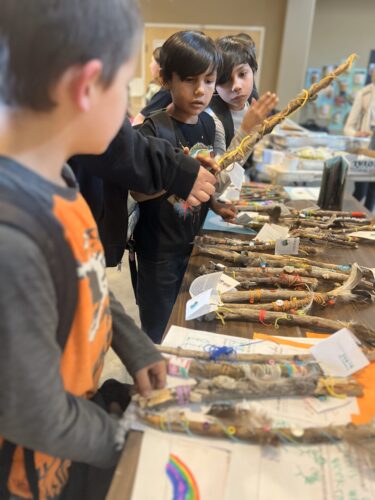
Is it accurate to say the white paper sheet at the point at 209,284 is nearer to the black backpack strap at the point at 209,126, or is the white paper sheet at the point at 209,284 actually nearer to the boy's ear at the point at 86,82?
the black backpack strap at the point at 209,126

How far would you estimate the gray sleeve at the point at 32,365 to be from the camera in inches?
15.2

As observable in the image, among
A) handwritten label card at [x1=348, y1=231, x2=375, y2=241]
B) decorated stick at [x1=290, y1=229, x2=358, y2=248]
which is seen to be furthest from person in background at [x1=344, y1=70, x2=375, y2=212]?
decorated stick at [x1=290, y1=229, x2=358, y2=248]

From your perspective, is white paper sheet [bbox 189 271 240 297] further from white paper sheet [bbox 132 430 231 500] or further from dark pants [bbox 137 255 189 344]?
white paper sheet [bbox 132 430 231 500]

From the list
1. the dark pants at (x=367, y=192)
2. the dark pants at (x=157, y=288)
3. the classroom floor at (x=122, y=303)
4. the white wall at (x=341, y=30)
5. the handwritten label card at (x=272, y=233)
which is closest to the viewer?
the dark pants at (x=157, y=288)

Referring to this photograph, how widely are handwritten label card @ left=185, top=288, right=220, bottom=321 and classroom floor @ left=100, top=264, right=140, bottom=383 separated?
934mm

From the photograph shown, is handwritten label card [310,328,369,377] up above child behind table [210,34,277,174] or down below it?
below

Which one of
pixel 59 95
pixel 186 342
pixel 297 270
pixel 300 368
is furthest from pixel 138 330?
pixel 297 270

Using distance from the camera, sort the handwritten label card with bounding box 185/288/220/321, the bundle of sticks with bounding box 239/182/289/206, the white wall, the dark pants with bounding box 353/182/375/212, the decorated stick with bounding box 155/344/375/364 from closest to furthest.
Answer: the decorated stick with bounding box 155/344/375/364
the handwritten label card with bounding box 185/288/220/321
the bundle of sticks with bounding box 239/182/289/206
the dark pants with bounding box 353/182/375/212
the white wall

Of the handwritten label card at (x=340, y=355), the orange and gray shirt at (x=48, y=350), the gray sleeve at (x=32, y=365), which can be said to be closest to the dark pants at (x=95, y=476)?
the orange and gray shirt at (x=48, y=350)

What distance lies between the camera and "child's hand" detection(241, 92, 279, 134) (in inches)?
40.9

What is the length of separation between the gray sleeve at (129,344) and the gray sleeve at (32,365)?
0.17 meters

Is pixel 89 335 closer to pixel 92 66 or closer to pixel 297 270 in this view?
pixel 92 66

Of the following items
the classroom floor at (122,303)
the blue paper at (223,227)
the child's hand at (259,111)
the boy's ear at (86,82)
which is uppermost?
the boy's ear at (86,82)

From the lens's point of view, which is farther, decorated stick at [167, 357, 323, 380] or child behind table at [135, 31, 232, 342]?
child behind table at [135, 31, 232, 342]
